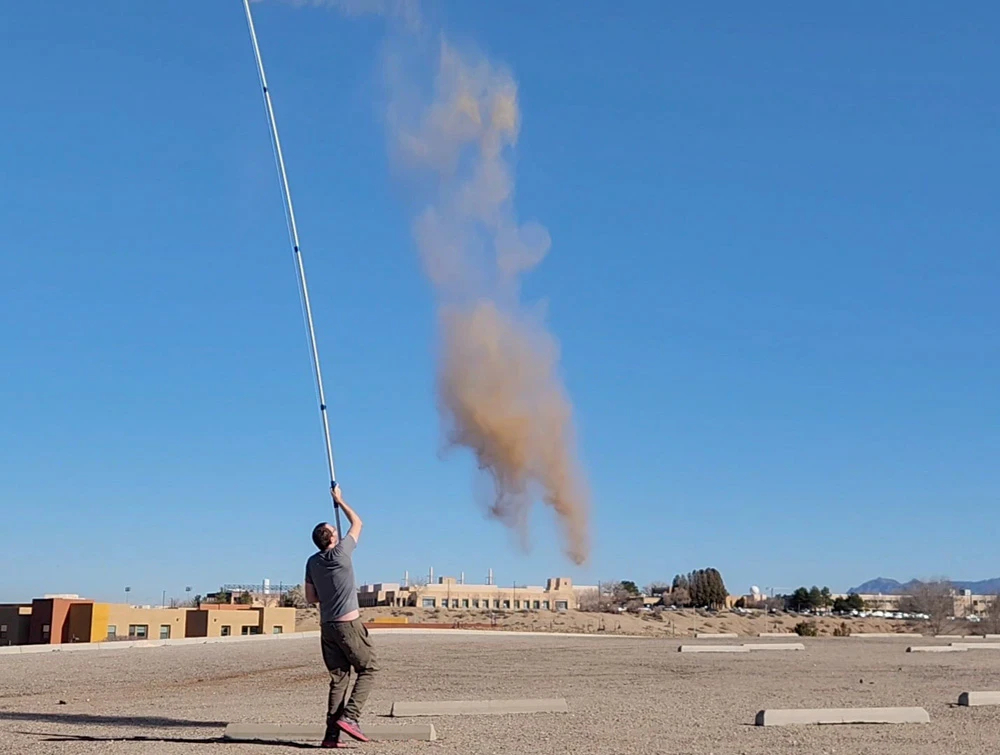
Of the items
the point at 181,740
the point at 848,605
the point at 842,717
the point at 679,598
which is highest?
the point at 679,598

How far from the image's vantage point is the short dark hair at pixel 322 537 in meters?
12.1

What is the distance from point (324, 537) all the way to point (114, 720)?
172 inches

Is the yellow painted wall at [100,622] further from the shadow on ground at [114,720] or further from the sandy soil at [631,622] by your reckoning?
the shadow on ground at [114,720]

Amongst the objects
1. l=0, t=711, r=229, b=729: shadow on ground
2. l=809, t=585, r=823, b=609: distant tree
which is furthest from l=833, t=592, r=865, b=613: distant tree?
l=0, t=711, r=229, b=729: shadow on ground

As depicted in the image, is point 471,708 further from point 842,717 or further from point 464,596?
point 464,596

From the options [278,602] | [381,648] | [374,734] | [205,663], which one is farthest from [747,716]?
[278,602]

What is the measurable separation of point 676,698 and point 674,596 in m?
147

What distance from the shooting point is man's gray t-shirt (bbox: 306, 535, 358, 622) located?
11906 millimetres

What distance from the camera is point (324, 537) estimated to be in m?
12.1

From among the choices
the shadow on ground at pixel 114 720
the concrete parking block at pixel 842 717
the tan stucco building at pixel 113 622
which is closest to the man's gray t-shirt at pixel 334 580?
the shadow on ground at pixel 114 720

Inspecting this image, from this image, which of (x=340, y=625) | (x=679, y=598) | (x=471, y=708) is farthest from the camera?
(x=679, y=598)

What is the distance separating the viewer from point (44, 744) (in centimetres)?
1173

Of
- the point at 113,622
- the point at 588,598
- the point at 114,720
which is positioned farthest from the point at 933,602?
the point at 114,720

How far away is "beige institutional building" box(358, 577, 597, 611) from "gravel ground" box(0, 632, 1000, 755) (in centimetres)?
11442
